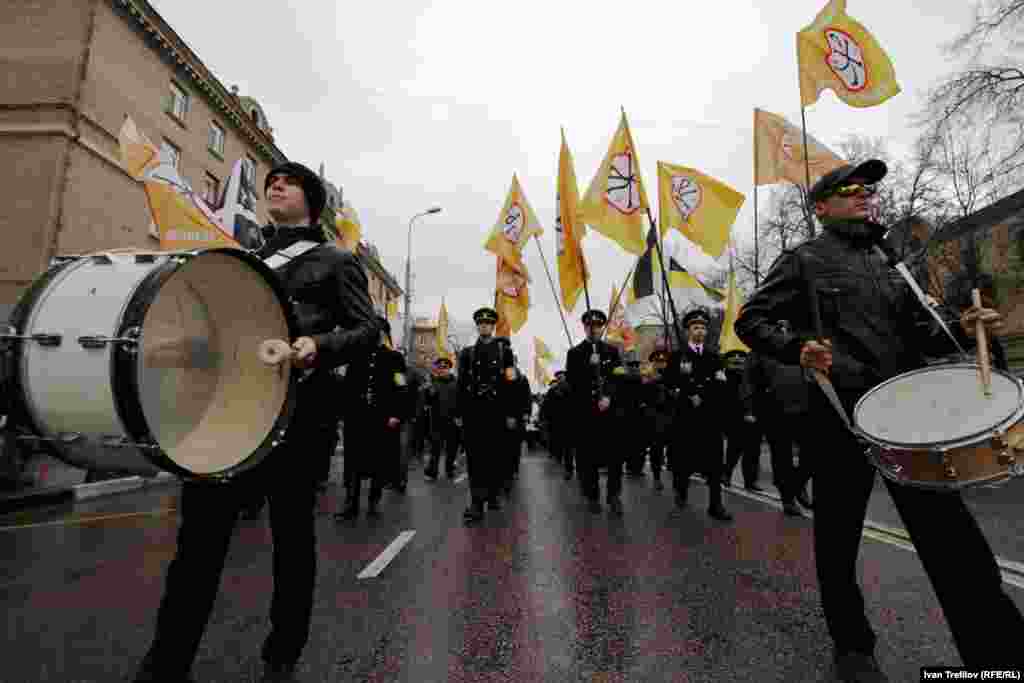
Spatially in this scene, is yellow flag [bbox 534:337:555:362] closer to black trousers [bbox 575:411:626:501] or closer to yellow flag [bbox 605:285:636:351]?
yellow flag [bbox 605:285:636:351]

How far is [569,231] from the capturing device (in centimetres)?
845

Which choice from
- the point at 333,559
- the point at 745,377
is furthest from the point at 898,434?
the point at 745,377

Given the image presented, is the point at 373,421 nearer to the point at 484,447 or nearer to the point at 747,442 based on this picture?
the point at 484,447

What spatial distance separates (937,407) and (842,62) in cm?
734

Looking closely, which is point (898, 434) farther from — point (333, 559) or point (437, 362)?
point (437, 362)

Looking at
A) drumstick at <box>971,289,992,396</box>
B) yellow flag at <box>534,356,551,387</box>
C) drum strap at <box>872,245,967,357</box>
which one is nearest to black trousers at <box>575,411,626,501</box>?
drum strap at <box>872,245,967,357</box>

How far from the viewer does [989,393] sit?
183 centimetres

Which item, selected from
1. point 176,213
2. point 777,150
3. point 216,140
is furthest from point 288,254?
point 216,140

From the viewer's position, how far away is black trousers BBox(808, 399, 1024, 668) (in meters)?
1.77

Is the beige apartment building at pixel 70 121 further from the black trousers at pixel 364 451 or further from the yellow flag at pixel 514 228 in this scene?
the black trousers at pixel 364 451

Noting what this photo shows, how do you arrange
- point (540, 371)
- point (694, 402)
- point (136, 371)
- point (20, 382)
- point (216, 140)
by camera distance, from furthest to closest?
point (540, 371), point (216, 140), point (694, 402), point (20, 382), point (136, 371)

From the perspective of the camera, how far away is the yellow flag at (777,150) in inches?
328

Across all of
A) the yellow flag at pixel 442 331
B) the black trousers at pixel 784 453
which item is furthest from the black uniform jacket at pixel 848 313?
the yellow flag at pixel 442 331

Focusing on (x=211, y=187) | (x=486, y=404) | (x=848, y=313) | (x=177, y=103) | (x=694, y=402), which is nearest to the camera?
(x=848, y=313)
